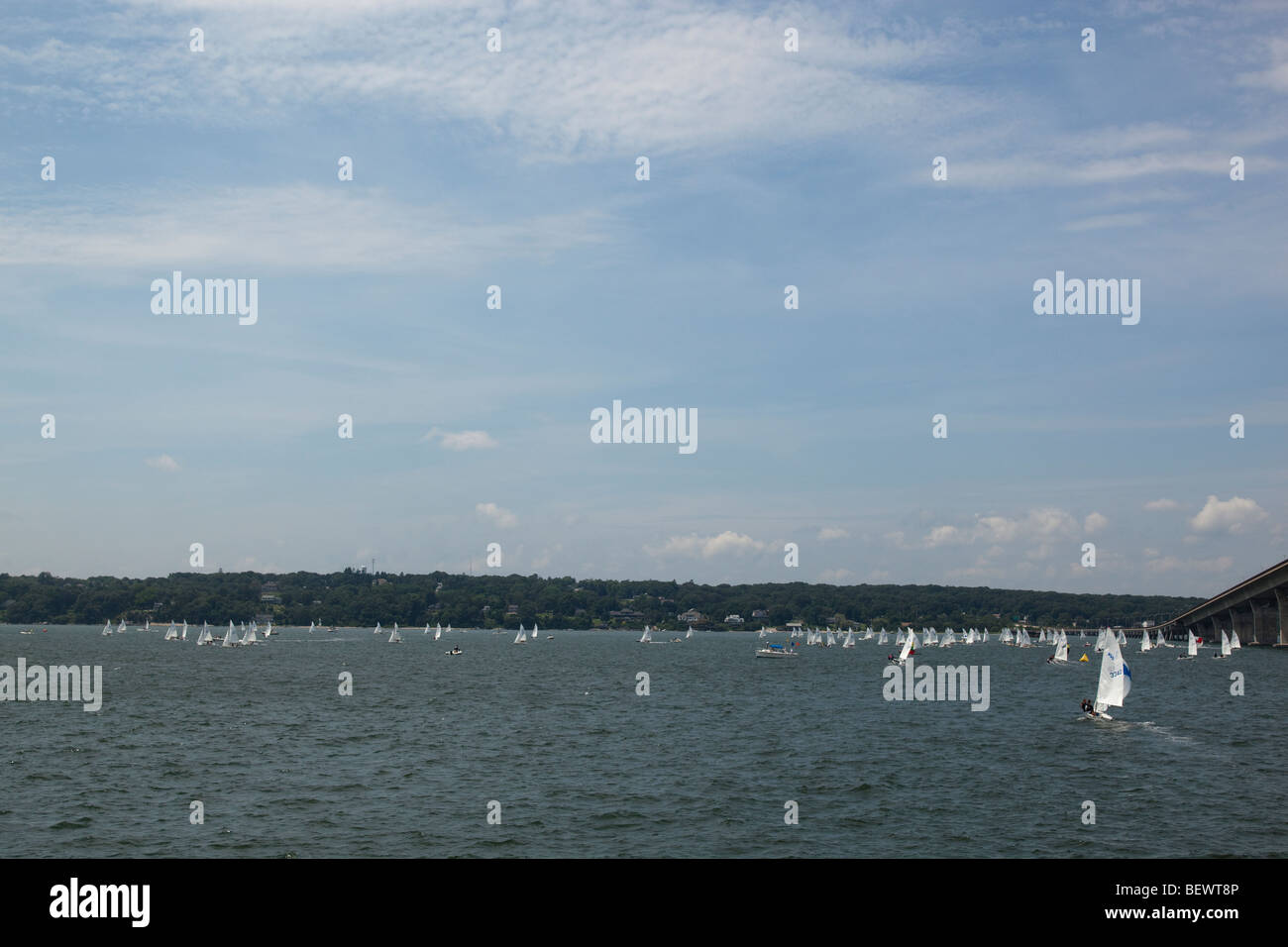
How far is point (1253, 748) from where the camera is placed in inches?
2547

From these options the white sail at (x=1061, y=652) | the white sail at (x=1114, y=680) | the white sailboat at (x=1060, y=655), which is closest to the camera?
the white sail at (x=1114, y=680)

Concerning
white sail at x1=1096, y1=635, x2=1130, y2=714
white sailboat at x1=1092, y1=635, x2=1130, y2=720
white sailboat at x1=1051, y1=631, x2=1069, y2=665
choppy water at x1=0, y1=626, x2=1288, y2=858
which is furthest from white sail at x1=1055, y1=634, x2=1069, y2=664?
white sail at x1=1096, y1=635, x2=1130, y2=714

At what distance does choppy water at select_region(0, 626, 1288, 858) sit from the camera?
125ft

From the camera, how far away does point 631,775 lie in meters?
52.4

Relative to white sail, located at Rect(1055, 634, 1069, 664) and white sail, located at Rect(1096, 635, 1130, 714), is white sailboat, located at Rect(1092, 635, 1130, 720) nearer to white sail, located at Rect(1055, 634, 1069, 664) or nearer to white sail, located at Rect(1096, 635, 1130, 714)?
white sail, located at Rect(1096, 635, 1130, 714)

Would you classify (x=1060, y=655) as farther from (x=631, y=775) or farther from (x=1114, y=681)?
(x=631, y=775)

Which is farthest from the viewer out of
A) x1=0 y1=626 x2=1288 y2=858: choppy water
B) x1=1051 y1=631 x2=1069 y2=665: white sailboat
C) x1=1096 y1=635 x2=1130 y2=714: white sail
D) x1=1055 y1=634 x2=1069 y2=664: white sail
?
x1=1051 y1=631 x2=1069 y2=665: white sailboat

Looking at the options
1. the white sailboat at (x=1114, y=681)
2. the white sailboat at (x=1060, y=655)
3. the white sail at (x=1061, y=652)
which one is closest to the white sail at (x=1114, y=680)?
the white sailboat at (x=1114, y=681)

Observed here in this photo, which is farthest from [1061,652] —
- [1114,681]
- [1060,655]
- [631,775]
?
[631,775]

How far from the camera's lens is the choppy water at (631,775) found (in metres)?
38.2

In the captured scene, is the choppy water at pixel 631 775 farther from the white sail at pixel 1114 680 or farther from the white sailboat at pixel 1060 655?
the white sailboat at pixel 1060 655
